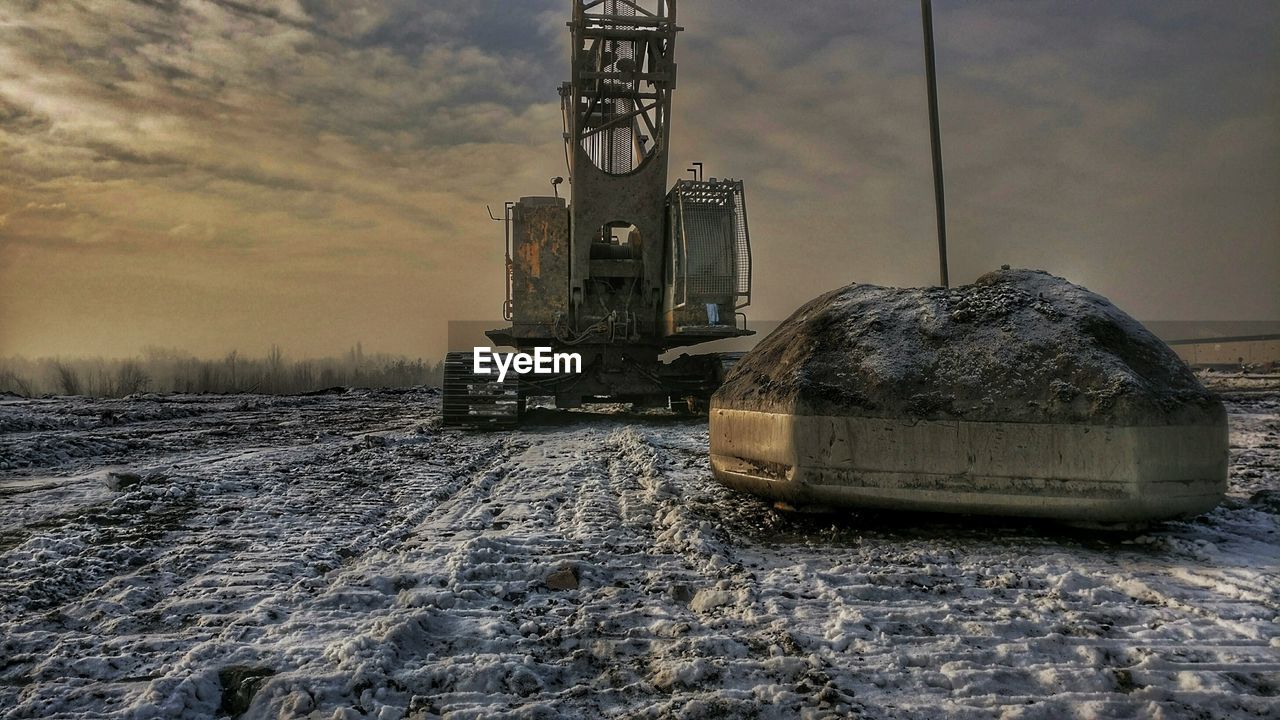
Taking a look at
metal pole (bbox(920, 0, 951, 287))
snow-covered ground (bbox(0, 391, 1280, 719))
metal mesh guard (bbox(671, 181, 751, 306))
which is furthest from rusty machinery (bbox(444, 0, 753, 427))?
snow-covered ground (bbox(0, 391, 1280, 719))

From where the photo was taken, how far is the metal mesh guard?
1127 centimetres

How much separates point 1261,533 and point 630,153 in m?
10.5

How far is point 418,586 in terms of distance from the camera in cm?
300

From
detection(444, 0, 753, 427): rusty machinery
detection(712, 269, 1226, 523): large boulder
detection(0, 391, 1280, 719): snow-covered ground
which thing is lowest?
detection(0, 391, 1280, 719): snow-covered ground

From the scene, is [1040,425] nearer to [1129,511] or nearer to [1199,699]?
[1129,511]

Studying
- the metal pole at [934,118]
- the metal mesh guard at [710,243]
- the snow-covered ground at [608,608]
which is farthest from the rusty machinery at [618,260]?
→ the snow-covered ground at [608,608]

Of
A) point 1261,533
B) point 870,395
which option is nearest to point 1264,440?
point 1261,533

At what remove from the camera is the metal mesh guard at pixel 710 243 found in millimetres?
11266

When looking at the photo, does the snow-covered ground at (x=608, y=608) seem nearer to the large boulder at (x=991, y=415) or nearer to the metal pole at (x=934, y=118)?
the large boulder at (x=991, y=415)

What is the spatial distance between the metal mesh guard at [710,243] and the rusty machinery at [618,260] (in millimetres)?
19

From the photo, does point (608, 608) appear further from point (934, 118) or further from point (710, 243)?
point (710, 243)

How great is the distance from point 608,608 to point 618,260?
9.94m

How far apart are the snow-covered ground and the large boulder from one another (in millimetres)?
273

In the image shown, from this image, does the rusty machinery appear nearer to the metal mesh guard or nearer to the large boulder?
the metal mesh guard
